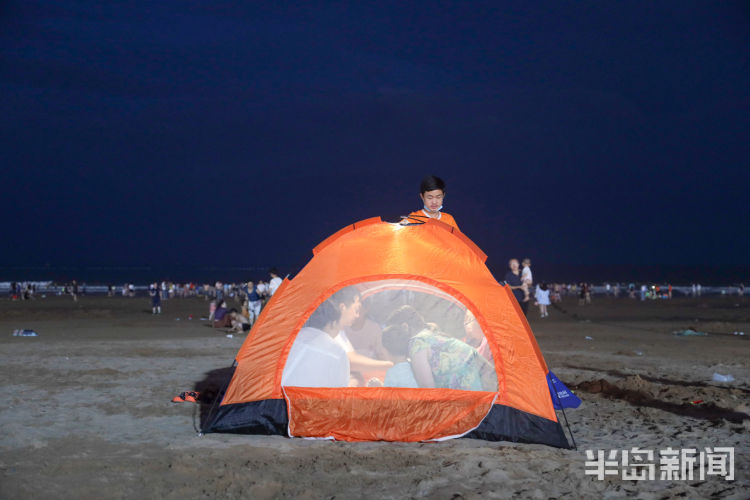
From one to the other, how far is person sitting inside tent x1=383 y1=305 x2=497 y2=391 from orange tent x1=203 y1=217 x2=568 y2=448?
0.01 m

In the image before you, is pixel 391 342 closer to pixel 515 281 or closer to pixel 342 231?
pixel 342 231

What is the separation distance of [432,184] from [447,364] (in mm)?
2259

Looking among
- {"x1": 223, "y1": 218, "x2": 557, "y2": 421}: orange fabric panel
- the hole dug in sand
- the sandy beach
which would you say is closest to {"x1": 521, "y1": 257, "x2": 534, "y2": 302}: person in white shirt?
the sandy beach

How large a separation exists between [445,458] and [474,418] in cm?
75

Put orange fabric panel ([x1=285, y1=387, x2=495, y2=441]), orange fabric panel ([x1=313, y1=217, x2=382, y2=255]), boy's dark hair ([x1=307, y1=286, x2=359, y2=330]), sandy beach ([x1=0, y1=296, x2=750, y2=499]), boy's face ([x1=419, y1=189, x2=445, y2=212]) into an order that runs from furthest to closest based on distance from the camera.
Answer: boy's face ([x1=419, y1=189, x2=445, y2=212]), orange fabric panel ([x1=313, y1=217, x2=382, y2=255]), boy's dark hair ([x1=307, y1=286, x2=359, y2=330]), orange fabric panel ([x1=285, y1=387, x2=495, y2=441]), sandy beach ([x1=0, y1=296, x2=750, y2=499])

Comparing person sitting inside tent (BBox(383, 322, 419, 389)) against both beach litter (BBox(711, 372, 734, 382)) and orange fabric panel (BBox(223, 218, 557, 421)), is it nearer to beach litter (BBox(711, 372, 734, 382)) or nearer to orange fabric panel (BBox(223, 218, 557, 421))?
orange fabric panel (BBox(223, 218, 557, 421))

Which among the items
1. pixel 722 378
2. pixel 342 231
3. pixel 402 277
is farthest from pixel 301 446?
pixel 722 378

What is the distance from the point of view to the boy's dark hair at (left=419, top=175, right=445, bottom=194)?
7719mm

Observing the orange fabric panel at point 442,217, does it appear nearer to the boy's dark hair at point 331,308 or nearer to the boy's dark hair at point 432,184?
the boy's dark hair at point 432,184

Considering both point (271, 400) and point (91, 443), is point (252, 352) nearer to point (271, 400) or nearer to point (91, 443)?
point (271, 400)

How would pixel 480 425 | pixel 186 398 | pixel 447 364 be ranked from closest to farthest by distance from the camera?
pixel 480 425
pixel 447 364
pixel 186 398

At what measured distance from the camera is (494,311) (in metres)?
6.84

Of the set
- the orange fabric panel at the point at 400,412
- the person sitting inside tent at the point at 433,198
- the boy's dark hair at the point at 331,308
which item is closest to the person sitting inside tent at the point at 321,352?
the boy's dark hair at the point at 331,308

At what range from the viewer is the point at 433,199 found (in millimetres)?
7781
